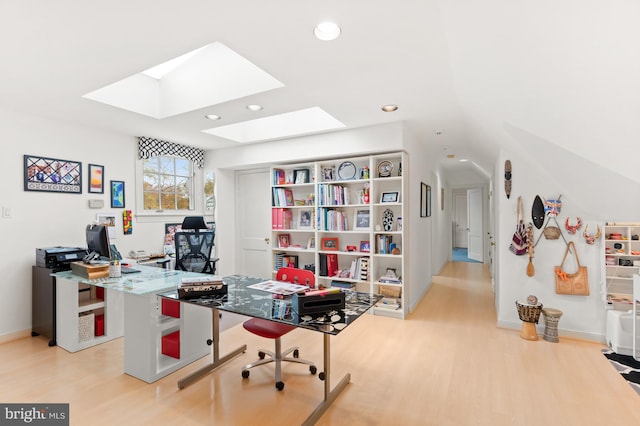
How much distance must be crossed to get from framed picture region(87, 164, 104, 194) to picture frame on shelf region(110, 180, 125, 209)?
0.41 ft

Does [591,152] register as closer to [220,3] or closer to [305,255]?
[220,3]

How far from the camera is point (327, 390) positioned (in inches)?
83.1

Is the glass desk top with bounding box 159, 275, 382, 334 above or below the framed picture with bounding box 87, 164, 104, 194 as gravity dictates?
below

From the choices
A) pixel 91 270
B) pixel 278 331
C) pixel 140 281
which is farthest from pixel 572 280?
pixel 91 270

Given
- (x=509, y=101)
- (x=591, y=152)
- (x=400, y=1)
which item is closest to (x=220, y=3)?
(x=400, y=1)

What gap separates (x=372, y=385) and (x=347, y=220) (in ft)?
7.77

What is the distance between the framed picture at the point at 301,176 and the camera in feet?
15.1

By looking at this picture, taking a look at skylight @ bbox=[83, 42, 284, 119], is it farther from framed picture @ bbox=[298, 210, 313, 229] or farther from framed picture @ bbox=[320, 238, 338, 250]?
framed picture @ bbox=[320, 238, 338, 250]

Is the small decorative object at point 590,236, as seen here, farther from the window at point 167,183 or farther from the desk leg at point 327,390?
the window at point 167,183

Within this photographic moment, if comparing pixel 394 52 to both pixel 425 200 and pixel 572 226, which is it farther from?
pixel 425 200

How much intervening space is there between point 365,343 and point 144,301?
2085 mm

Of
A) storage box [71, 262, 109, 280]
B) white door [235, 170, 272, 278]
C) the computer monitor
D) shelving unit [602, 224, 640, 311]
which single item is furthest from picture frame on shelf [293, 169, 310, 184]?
shelving unit [602, 224, 640, 311]

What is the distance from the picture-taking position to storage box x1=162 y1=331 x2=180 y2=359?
264cm

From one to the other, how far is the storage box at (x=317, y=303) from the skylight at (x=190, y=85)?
5.95ft
